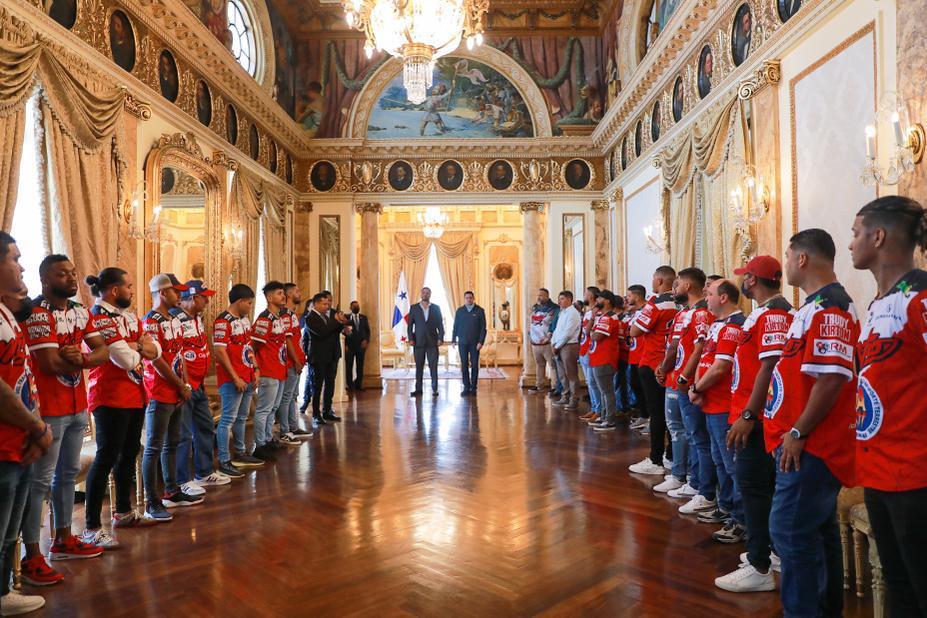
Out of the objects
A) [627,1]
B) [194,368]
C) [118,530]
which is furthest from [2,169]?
[627,1]

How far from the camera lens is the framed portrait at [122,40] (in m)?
5.82

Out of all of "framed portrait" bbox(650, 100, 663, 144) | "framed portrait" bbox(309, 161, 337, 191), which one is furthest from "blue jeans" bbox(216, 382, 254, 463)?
"framed portrait" bbox(309, 161, 337, 191)

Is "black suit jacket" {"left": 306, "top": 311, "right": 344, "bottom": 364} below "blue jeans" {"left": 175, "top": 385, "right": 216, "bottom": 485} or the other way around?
the other way around

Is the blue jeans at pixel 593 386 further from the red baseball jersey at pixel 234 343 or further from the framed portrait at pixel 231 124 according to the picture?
the framed portrait at pixel 231 124

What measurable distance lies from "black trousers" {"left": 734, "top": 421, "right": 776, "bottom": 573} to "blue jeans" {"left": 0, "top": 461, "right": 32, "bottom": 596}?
350 centimetres

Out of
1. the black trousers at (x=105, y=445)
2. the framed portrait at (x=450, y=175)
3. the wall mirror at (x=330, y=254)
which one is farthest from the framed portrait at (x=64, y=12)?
the framed portrait at (x=450, y=175)

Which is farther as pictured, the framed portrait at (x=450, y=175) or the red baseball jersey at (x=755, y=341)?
the framed portrait at (x=450, y=175)

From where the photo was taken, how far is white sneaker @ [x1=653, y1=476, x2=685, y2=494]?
468cm

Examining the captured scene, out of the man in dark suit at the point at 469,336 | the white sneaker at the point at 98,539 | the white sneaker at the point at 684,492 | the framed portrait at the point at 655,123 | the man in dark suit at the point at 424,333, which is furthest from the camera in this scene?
the man in dark suit at the point at 469,336

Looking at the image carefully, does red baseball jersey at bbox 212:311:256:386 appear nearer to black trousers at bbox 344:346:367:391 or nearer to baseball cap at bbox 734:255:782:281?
baseball cap at bbox 734:255:782:281

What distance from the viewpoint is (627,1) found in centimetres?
1009

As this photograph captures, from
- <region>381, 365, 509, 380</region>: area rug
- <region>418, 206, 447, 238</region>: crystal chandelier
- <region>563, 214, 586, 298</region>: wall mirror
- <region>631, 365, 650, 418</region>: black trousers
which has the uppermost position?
<region>418, 206, 447, 238</region>: crystal chandelier

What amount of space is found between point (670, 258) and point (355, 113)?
7492 mm

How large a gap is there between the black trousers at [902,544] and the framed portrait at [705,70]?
19.9 ft
